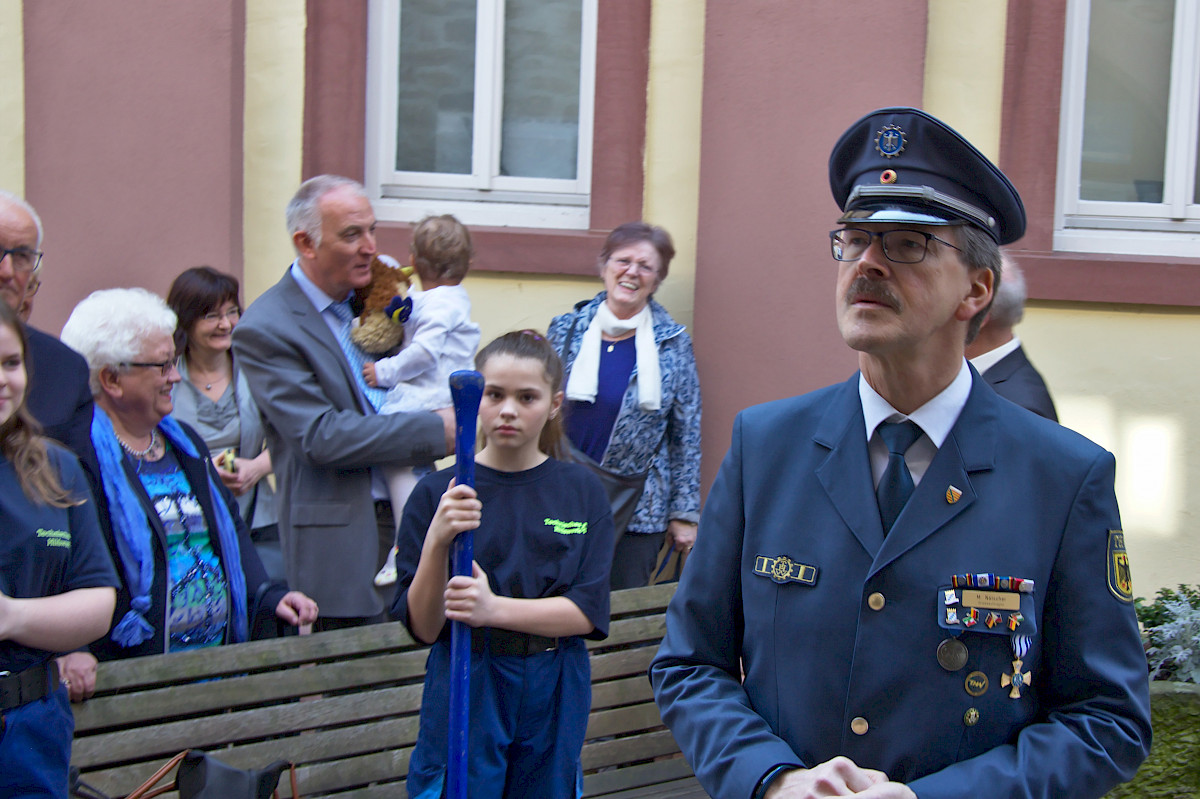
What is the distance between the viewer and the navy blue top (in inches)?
186

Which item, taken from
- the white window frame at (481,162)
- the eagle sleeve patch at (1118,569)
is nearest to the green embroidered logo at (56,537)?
the eagle sleeve patch at (1118,569)

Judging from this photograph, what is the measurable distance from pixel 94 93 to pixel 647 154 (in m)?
2.49

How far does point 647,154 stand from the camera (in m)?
5.63

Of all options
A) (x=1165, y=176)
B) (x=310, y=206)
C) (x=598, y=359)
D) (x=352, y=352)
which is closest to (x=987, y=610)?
(x=352, y=352)

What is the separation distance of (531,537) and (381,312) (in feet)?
4.71

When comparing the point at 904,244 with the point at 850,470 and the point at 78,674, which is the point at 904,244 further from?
the point at 78,674

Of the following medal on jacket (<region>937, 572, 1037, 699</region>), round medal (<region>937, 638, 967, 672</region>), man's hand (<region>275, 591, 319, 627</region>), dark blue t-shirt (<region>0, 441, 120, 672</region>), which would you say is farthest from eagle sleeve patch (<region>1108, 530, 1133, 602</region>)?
man's hand (<region>275, 591, 319, 627</region>)

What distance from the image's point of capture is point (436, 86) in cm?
578

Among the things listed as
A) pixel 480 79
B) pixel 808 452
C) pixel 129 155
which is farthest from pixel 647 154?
pixel 808 452

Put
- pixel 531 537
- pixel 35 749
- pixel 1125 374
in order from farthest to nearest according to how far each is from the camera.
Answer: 1. pixel 1125 374
2. pixel 531 537
3. pixel 35 749

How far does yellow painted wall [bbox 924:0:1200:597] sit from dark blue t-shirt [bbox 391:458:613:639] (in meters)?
3.20

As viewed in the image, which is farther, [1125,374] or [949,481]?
[1125,374]

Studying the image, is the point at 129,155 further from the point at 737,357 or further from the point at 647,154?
the point at 737,357

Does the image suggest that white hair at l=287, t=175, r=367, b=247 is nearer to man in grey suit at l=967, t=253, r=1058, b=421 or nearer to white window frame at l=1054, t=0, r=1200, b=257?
man in grey suit at l=967, t=253, r=1058, b=421
